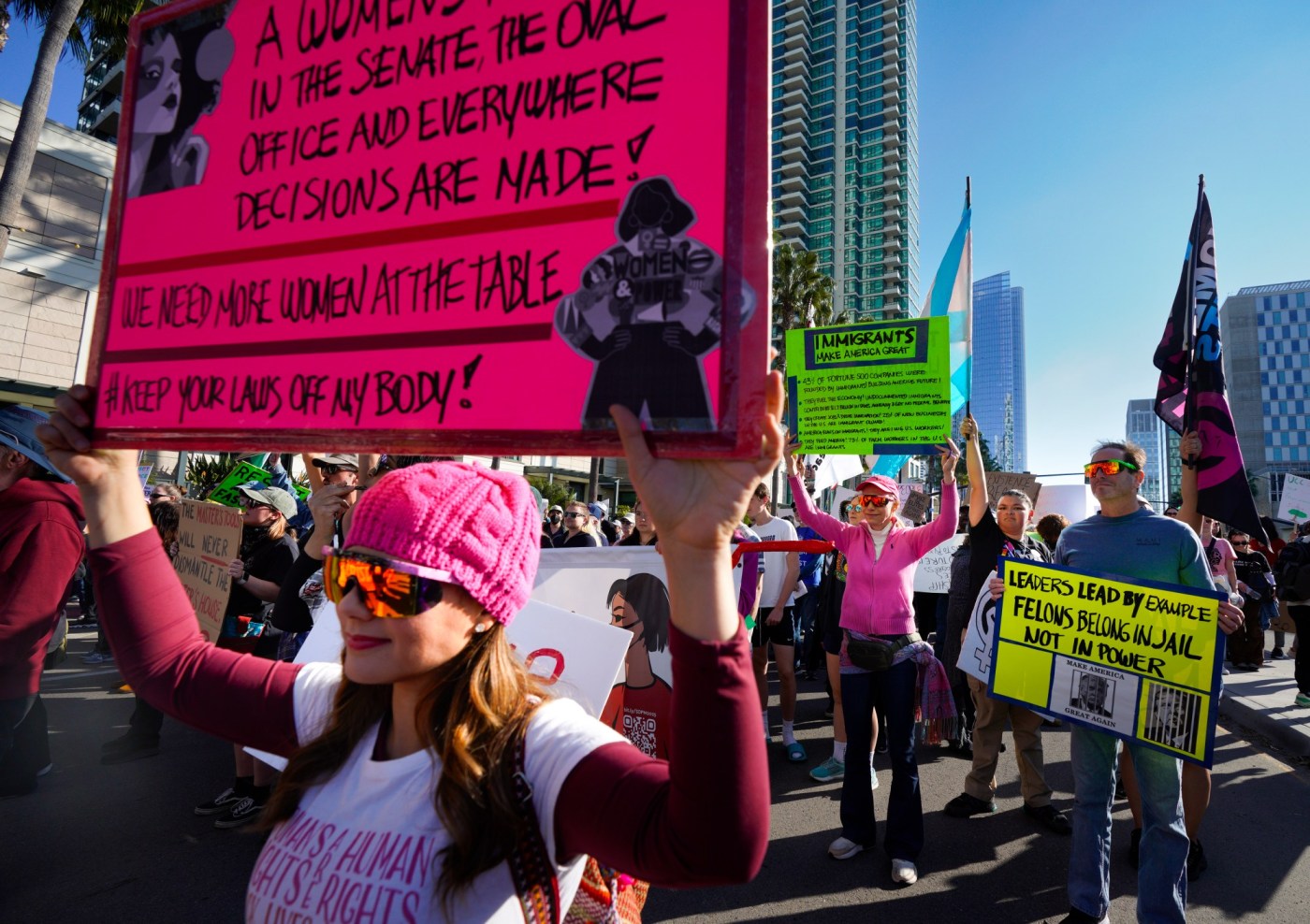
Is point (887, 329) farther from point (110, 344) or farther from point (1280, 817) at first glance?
point (110, 344)

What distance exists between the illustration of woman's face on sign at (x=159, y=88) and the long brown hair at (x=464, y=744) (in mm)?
1345

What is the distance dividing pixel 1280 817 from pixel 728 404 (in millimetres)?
6143

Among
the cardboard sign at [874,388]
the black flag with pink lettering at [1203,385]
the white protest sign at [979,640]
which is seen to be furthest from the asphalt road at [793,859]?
the cardboard sign at [874,388]

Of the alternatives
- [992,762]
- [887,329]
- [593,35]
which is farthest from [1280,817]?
[593,35]

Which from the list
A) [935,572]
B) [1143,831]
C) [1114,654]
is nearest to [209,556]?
[1114,654]

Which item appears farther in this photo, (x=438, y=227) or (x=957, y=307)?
(x=957, y=307)

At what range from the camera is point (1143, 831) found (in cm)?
309

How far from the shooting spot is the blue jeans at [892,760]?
3777mm

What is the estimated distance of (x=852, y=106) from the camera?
9212 centimetres

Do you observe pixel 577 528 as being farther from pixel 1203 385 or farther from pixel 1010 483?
pixel 1010 483

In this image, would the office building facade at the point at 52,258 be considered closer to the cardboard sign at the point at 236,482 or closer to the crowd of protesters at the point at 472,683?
the cardboard sign at the point at 236,482

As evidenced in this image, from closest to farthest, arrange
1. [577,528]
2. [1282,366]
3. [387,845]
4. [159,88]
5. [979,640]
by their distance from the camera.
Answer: [387,845] < [159,88] < [979,640] < [577,528] < [1282,366]

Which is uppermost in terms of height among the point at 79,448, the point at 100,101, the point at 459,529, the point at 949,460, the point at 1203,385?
the point at 100,101

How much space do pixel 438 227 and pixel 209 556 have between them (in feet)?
14.9
